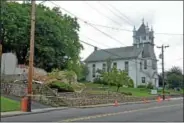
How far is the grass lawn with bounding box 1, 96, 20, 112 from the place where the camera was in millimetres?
27634

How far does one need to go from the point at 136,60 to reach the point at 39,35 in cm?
4426

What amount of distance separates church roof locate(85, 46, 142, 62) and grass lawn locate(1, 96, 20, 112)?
59528mm

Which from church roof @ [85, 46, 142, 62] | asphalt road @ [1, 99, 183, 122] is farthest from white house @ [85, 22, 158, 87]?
asphalt road @ [1, 99, 183, 122]

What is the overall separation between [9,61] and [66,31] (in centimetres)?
1567

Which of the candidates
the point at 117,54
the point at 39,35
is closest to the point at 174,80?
the point at 117,54

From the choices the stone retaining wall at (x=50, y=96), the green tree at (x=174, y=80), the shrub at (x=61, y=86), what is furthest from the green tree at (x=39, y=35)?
the green tree at (x=174, y=80)

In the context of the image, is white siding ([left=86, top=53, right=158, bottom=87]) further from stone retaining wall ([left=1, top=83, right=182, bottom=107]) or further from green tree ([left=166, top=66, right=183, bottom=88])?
stone retaining wall ([left=1, top=83, right=182, bottom=107])

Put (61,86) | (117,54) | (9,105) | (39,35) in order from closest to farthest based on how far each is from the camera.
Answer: (9,105), (61,86), (39,35), (117,54)

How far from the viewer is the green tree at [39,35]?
48.1 m

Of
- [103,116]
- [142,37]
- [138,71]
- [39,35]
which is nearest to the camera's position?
[103,116]

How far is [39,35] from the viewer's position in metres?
50.0

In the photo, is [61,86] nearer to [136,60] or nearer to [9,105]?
[9,105]

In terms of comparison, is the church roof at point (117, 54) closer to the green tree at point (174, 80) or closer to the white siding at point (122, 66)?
the white siding at point (122, 66)

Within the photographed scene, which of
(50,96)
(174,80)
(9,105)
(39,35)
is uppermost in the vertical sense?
(39,35)
